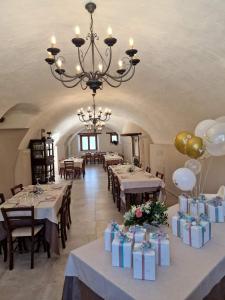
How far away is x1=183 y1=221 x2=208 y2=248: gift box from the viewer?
2023 millimetres

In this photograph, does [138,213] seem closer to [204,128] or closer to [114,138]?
[204,128]

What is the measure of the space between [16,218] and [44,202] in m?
0.60

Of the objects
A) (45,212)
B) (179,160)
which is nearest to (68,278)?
(45,212)

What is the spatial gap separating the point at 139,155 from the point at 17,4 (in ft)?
32.6

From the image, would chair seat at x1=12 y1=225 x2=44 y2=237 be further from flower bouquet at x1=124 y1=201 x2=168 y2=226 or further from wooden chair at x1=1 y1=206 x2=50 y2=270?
flower bouquet at x1=124 y1=201 x2=168 y2=226

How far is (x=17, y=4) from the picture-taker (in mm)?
2031

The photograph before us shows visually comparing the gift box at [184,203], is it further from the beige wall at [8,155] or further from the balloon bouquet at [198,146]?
the beige wall at [8,155]

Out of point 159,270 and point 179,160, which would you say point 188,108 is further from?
point 159,270

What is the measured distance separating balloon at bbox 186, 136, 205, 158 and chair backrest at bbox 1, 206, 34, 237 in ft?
7.90


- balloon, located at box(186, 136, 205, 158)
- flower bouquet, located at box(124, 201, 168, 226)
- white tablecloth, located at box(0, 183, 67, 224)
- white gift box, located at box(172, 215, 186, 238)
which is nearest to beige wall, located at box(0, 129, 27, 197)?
white tablecloth, located at box(0, 183, 67, 224)

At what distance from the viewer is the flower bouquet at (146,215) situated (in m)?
2.35

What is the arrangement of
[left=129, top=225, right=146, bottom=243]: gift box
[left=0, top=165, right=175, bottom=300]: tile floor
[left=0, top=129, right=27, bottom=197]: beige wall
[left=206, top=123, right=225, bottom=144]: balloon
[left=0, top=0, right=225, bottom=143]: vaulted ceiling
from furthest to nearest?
1. [left=0, top=129, right=27, bottom=197]: beige wall
2. [left=206, top=123, right=225, bottom=144]: balloon
3. [left=0, top=165, right=175, bottom=300]: tile floor
4. [left=0, top=0, right=225, bottom=143]: vaulted ceiling
5. [left=129, top=225, right=146, bottom=243]: gift box

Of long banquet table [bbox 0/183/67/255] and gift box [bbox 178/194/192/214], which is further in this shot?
long banquet table [bbox 0/183/67/255]

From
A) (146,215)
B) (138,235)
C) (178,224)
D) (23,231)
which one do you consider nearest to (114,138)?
(23,231)
